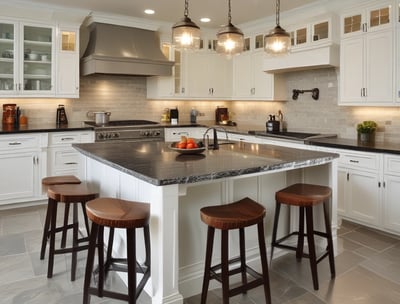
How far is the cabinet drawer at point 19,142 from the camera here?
14.6ft

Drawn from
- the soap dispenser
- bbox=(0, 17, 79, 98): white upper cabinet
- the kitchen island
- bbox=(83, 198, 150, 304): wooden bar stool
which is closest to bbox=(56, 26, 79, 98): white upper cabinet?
bbox=(0, 17, 79, 98): white upper cabinet

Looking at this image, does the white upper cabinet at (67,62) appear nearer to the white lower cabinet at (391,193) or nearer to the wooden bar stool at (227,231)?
the wooden bar stool at (227,231)

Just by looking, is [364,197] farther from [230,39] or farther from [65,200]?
[65,200]

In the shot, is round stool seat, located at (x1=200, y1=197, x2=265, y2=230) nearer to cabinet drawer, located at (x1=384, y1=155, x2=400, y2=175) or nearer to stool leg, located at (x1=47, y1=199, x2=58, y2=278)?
stool leg, located at (x1=47, y1=199, x2=58, y2=278)

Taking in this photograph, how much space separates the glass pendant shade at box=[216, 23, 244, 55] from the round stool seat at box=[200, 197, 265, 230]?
144 centimetres

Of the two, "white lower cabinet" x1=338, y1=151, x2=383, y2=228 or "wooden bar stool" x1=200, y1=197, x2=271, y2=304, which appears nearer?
"wooden bar stool" x1=200, y1=197, x2=271, y2=304

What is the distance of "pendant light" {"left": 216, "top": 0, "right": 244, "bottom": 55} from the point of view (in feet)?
10.2

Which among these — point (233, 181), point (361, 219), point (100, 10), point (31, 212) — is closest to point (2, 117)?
point (31, 212)

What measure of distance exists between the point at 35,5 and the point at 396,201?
4950 mm

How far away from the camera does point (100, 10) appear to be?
521 cm

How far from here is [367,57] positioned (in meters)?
4.20

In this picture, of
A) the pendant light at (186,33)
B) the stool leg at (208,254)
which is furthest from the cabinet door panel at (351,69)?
the stool leg at (208,254)

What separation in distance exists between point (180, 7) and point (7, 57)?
2379mm

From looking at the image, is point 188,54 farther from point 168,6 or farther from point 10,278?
point 10,278
